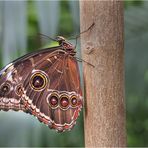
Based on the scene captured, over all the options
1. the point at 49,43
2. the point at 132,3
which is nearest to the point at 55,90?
the point at 49,43

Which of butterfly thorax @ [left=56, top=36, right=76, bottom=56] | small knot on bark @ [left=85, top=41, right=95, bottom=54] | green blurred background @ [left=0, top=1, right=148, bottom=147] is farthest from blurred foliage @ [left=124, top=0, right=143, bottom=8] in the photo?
small knot on bark @ [left=85, top=41, right=95, bottom=54]

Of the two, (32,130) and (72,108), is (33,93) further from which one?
(32,130)

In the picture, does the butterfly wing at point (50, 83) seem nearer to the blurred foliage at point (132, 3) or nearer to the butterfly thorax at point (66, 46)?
the butterfly thorax at point (66, 46)

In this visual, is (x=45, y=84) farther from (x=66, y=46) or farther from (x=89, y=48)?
(x=89, y=48)

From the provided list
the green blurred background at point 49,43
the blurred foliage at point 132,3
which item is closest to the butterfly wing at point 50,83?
the green blurred background at point 49,43

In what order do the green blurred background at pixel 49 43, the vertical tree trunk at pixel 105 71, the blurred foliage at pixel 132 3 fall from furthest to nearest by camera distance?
1. the blurred foliage at pixel 132 3
2. the green blurred background at pixel 49 43
3. the vertical tree trunk at pixel 105 71

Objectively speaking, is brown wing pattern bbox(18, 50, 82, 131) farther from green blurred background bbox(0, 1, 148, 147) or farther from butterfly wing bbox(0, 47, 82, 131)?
green blurred background bbox(0, 1, 148, 147)

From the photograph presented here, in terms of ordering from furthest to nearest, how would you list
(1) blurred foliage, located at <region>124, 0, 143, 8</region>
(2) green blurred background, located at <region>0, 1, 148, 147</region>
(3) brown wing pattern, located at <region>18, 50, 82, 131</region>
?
(1) blurred foliage, located at <region>124, 0, 143, 8</region> < (2) green blurred background, located at <region>0, 1, 148, 147</region> < (3) brown wing pattern, located at <region>18, 50, 82, 131</region>
